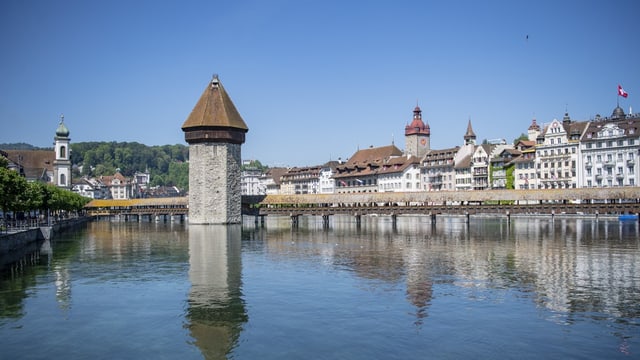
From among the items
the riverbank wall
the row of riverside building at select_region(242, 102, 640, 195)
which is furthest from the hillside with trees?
the riverbank wall

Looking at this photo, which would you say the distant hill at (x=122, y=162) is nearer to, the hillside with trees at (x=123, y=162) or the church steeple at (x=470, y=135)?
the hillside with trees at (x=123, y=162)

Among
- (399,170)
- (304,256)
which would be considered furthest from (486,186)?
(304,256)

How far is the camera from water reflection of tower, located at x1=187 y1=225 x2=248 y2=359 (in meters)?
12.7

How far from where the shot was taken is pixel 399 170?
86.9m

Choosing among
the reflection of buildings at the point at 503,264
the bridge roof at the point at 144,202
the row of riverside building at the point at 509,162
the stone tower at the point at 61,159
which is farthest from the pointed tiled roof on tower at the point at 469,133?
the stone tower at the point at 61,159

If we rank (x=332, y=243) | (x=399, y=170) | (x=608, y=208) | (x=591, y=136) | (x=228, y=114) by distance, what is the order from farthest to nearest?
(x=399, y=170), (x=591, y=136), (x=228, y=114), (x=608, y=208), (x=332, y=243)

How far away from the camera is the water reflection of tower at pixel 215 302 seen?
12.7 meters

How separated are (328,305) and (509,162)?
62077 mm

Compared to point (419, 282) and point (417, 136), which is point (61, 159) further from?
point (419, 282)

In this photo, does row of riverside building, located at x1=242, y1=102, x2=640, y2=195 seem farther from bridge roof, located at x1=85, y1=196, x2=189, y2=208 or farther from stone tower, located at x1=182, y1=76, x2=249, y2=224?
stone tower, located at x1=182, y1=76, x2=249, y2=224

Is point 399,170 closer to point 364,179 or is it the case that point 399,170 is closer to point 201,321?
point 364,179

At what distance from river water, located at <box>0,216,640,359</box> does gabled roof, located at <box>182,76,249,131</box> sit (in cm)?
2709

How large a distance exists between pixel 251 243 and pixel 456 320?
74.5 feet

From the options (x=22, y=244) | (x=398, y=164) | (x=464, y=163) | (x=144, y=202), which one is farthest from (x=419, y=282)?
(x=398, y=164)
